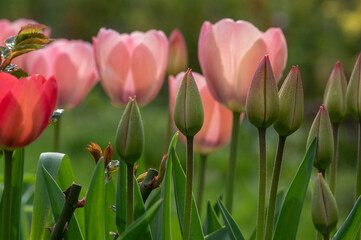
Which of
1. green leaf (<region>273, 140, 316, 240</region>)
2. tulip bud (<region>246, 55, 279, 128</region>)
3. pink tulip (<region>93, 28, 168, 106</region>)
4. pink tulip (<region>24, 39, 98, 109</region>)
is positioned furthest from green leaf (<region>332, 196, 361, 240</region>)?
pink tulip (<region>24, 39, 98, 109</region>)

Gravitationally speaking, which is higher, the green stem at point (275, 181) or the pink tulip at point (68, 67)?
the pink tulip at point (68, 67)

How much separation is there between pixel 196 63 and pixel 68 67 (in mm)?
5147

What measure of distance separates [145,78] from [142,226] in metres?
0.69

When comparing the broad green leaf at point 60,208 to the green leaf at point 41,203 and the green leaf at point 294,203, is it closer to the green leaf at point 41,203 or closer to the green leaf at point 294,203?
the green leaf at point 41,203

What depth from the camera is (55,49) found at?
1430 mm

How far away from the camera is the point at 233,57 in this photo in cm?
103

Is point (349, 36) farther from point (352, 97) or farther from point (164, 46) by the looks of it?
point (352, 97)

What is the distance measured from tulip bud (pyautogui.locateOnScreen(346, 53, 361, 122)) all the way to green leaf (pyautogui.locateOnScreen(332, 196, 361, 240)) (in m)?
0.15

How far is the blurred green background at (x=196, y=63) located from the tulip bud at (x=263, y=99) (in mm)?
2559

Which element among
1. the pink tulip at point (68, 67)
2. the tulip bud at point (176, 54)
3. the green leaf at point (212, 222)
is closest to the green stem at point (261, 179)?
the green leaf at point (212, 222)

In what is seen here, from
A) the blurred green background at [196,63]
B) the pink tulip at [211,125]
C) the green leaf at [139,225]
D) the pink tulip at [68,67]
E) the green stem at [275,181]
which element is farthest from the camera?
the blurred green background at [196,63]

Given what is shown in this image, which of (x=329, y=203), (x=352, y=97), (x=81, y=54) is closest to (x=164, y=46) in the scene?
(x=81, y=54)

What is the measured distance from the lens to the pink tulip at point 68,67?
1334 mm

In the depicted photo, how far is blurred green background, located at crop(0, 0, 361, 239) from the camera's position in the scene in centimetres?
424
